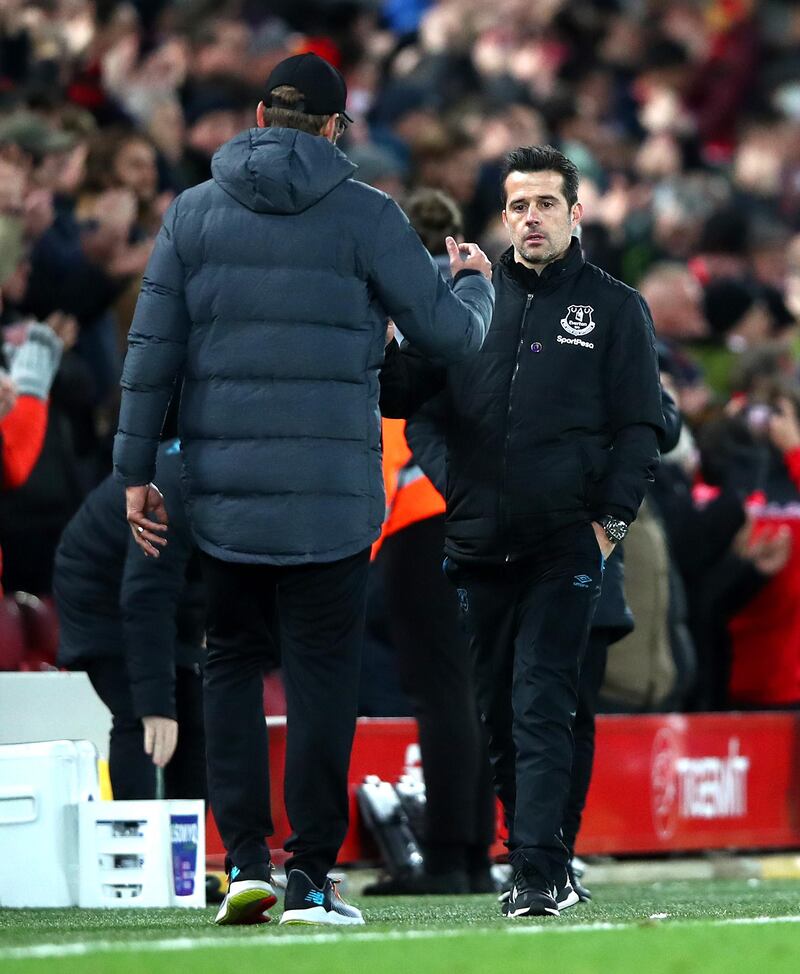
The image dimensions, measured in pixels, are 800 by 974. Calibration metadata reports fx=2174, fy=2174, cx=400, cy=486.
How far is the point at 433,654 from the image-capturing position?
7.55m

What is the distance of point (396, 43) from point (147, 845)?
11.6 metres

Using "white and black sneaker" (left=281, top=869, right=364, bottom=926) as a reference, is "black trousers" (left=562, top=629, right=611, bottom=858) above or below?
above

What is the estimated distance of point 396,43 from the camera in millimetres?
17141

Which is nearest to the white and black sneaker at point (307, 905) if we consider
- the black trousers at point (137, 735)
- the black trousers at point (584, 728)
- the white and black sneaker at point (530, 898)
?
the white and black sneaker at point (530, 898)

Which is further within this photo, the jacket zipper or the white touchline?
the jacket zipper

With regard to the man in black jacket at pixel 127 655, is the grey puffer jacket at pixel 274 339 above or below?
above

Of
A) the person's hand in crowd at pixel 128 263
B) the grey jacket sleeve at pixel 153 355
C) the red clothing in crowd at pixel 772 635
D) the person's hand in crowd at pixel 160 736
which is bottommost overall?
the person's hand in crowd at pixel 160 736

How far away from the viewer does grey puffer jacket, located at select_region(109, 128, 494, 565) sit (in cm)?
548

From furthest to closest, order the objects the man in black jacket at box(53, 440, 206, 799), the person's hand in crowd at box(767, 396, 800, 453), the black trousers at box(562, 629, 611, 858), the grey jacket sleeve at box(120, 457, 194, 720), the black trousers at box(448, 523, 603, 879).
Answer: the person's hand in crowd at box(767, 396, 800, 453), the black trousers at box(562, 629, 611, 858), the man in black jacket at box(53, 440, 206, 799), the grey jacket sleeve at box(120, 457, 194, 720), the black trousers at box(448, 523, 603, 879)

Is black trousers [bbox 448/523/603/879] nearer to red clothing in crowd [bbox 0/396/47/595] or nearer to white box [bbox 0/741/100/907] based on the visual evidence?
white box [bbox 0/741/100/907]

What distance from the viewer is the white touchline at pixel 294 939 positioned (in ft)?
14.5

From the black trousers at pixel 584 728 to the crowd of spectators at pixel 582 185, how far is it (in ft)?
6.60

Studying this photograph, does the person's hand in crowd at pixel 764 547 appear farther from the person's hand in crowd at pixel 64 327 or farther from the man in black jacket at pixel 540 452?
the man in black jacket at pixel 540 452

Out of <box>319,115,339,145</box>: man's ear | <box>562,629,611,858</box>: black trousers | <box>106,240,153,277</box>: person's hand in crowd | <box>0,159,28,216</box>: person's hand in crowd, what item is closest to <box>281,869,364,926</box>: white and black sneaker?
<box>562,629,611,858</box>: black trousers
